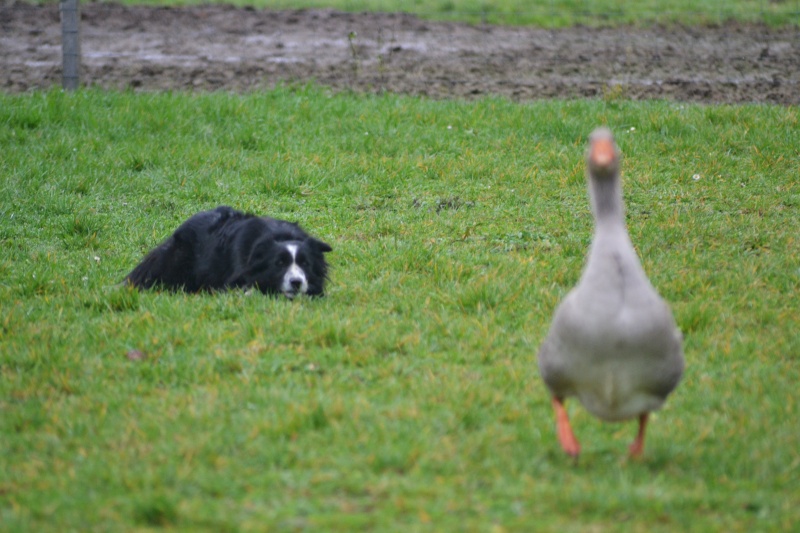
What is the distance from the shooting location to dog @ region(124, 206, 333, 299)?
21.3 feet


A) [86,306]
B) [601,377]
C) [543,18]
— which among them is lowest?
[86,306]

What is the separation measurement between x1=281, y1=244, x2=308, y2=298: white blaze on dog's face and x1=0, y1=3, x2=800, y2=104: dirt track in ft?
18.4

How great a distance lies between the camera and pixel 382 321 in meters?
5.90

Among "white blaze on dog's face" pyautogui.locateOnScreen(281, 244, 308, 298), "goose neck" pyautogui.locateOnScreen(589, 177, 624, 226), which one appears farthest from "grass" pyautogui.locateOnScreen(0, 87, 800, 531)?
"goose neck" pyautogui.locateOnScreen(589, 177, 624, 226)

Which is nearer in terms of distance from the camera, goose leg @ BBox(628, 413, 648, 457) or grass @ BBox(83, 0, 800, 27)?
goose leg @ BBox(628, 413, 648, 457)

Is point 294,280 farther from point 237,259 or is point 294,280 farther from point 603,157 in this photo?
point 603,157

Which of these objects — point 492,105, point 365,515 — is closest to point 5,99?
point 492,105

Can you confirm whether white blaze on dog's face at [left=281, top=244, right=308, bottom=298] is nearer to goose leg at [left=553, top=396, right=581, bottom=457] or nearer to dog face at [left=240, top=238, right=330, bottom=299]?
dog face at [left=240, top=238, right=330, bottom=299]

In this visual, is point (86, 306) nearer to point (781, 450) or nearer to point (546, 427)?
point (546, 427)

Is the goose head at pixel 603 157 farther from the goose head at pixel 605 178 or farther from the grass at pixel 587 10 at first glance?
the grass at pixel 587 10

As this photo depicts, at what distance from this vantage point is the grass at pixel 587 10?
15.7 m

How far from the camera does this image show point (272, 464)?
13.4 feet

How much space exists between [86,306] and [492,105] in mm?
5807

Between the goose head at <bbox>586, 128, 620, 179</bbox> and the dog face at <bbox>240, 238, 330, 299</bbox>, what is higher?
the goose head at <bbox>586, 128, 620, 179</bbox>
